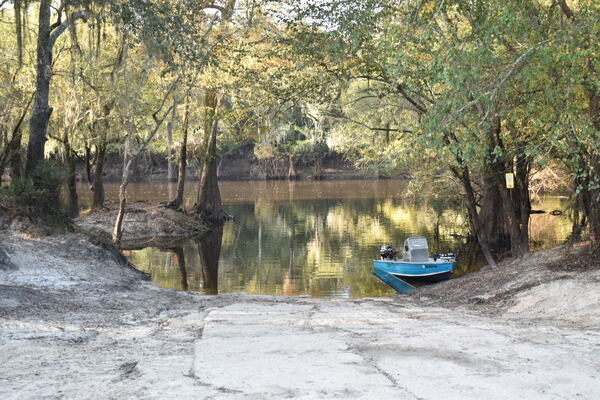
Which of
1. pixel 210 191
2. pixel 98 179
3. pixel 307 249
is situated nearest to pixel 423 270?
pixel 307 249

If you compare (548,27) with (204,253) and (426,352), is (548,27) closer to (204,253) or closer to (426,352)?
(426,352)

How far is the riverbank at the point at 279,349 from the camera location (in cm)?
506

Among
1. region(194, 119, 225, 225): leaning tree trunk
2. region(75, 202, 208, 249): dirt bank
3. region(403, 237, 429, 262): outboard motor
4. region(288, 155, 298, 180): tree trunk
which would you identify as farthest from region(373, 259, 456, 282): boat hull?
region(288, 155, 298, 180): tree trunk

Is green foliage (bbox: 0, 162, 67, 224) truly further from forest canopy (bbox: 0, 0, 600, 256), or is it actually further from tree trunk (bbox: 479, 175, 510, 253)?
tree trunk (bbox: 479, 175, 510, 253)

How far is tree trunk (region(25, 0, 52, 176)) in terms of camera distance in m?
15.3

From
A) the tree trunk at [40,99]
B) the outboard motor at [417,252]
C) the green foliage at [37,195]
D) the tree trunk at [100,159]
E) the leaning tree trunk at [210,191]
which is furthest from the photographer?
the leaning tree trunk at [210,191]

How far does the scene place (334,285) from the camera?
1850cm

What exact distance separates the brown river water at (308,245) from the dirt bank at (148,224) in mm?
1162

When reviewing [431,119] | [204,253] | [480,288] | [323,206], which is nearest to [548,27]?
[431,119]

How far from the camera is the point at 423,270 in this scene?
1809cm

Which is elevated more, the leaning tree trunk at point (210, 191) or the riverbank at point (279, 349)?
the leaning tree trunk at point (210, 191)

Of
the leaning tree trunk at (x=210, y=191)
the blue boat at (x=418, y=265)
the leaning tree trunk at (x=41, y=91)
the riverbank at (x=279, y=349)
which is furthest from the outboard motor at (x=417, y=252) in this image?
the leaning tree trunk at (x=210, y=191)

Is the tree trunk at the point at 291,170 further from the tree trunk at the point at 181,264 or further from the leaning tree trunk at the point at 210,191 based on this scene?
the tree trunk at the point at 181,264

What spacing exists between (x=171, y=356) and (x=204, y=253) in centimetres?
1863
